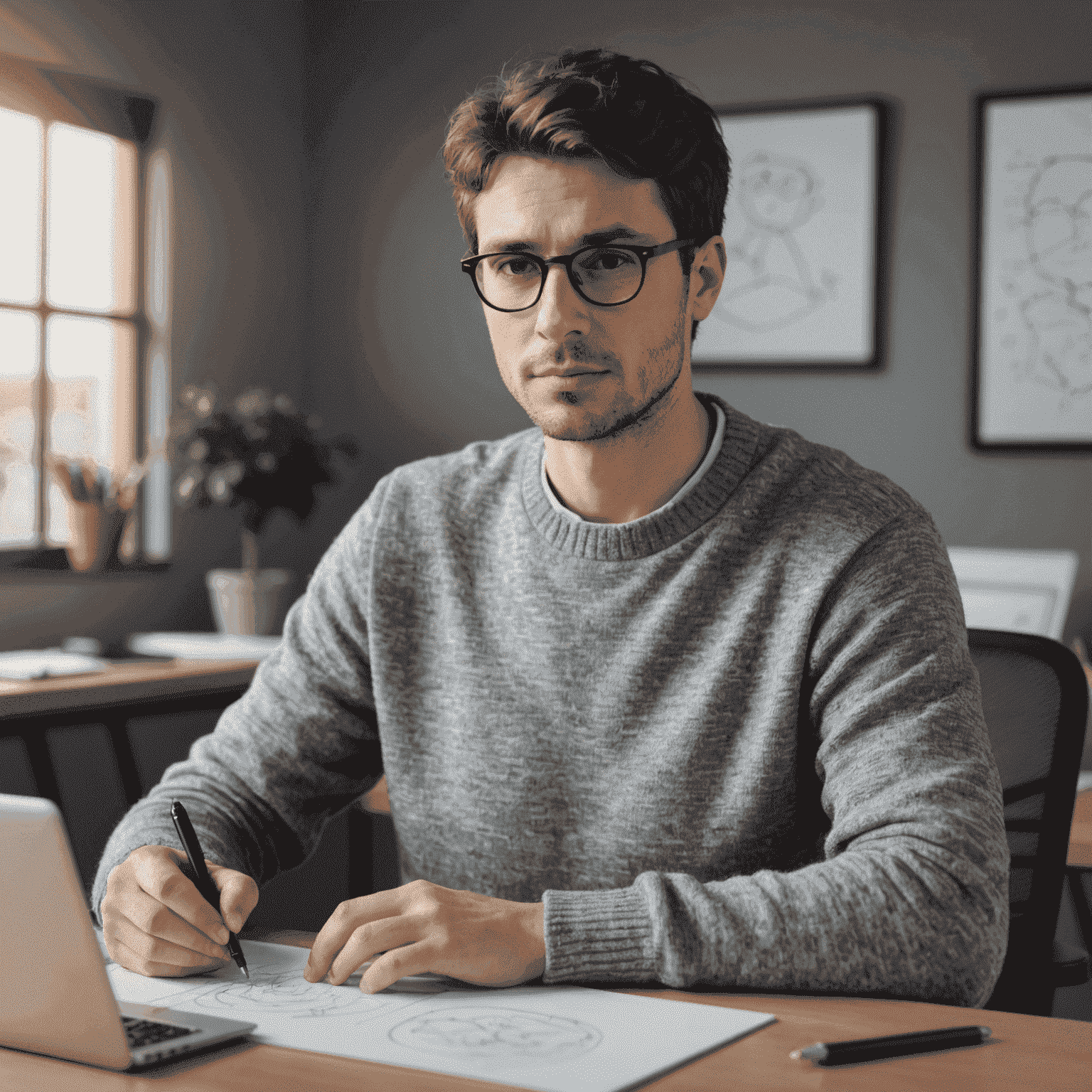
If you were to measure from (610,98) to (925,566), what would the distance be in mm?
507

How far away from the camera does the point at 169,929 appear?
987 mm

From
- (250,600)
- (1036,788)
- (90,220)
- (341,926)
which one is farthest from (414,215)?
(341,926)

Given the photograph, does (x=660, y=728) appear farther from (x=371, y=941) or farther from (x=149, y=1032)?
(x=149, y=1032)

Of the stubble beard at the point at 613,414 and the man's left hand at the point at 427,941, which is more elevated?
the stubble beard at the point at 613,414

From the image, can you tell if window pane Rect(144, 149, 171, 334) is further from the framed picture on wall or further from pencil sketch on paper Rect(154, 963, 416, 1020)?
pencil sketch on paper Rect(154, 963, 416, 1020)

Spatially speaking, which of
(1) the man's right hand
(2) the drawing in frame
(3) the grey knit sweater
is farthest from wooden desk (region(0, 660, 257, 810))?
(2) the drawing in frame

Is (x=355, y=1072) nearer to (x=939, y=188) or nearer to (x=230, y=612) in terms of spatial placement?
(x=230, y=612)

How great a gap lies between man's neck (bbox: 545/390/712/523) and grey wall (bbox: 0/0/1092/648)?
2.03 m

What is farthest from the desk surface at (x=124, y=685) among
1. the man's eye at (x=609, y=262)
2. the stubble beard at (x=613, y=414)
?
the man's eye at (x=609, y=262)

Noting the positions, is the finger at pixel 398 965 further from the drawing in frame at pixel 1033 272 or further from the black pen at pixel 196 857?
the drawing in frame at pixel 1033 272

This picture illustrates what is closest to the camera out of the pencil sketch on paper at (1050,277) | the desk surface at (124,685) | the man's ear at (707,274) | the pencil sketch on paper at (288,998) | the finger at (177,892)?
the pencil sketch on paper at (288,998)

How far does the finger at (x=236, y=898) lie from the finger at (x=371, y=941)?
0.12m

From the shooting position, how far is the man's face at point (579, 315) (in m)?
1.20

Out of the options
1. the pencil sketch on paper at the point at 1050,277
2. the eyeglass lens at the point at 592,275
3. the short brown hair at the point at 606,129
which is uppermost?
the pencil sketch on paper at the point at 1050,277
